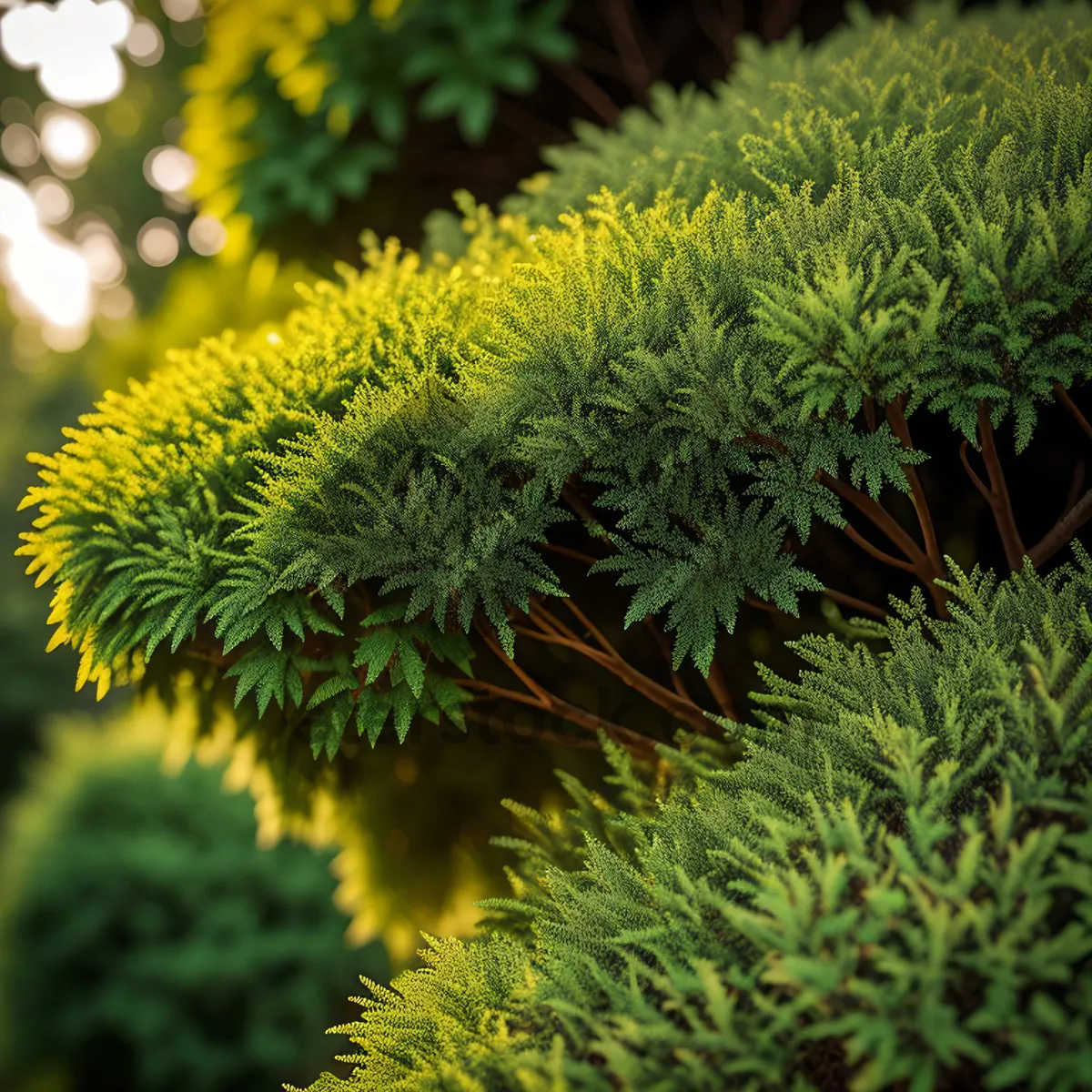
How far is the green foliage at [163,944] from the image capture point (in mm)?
6820

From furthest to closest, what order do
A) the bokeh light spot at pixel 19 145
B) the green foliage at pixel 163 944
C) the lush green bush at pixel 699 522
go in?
1. the bokeh light spot at pixel 19 145
2. the green foliage at pixel 163 944
3. the lush green bush at pixel 699 522

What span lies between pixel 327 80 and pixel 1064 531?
374 cm

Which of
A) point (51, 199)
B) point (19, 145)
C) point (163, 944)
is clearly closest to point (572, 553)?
point (163, 944)

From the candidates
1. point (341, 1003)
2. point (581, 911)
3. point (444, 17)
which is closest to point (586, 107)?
point (444, 17)

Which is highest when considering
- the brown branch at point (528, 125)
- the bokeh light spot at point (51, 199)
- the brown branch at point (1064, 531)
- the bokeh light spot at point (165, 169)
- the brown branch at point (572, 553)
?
the bokeh light spot at point (51, 199)

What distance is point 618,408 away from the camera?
6.26 ft

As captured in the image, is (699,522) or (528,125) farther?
(528,125)

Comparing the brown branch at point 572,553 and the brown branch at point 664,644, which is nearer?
the brown branch at point 572,553

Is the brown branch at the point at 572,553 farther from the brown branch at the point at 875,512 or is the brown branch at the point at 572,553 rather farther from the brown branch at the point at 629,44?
the brown branch at the point at 629,44

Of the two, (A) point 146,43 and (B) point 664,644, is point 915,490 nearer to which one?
(B) point 664,644

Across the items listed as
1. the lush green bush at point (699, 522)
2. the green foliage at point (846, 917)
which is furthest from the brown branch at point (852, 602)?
the green foliage at point (846, 917)

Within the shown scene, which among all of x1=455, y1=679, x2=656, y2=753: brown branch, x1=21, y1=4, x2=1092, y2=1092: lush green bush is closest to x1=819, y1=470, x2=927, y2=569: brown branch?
x1=21, y1=4, x2=1092, y2=1092: lush green bush

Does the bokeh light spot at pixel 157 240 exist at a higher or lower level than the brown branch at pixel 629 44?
higher

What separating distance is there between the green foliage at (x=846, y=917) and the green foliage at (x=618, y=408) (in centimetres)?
35
